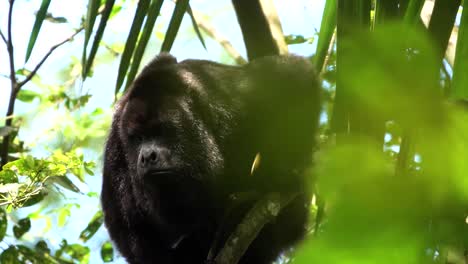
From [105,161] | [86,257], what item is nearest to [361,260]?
[105,161]

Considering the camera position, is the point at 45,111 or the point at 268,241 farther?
the point at 45,111

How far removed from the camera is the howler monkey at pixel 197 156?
2.38 meters

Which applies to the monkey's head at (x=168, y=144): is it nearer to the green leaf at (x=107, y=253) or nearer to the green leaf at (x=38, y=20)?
the green leaf at (x=38, y=20)

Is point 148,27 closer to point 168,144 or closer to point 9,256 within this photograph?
point 168,144

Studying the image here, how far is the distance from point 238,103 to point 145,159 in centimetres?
50

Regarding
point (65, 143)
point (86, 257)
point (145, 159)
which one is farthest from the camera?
point (65, 143)

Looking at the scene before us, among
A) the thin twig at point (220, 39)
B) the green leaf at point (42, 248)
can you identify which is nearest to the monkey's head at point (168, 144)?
the green leaf at point (42, 248)

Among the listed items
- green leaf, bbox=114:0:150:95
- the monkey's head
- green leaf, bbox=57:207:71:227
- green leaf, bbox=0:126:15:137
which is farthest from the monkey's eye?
green leaf, bbox=57:207:71:227

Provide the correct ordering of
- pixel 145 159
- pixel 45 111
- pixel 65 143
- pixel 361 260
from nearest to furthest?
1. pixel 361 260
2. pixel 145 159
3. pixel 65 143
4. pixel 45 111

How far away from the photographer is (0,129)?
2.59 m

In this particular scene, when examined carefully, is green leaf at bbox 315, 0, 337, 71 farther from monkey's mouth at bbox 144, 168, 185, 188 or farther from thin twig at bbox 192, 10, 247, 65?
thin twig at bbox 192, 10, 247, 65

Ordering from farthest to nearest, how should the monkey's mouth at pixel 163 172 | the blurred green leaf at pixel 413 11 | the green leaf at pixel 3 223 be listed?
1. the green leaf at pixel 3 223
2. the monkey's mouth at pixel 163 172
3. the blurred green leaf at pixel 413 11

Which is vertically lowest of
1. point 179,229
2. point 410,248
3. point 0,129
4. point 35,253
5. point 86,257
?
point 86,257

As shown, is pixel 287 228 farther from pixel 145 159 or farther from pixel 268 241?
pixel 145 159
